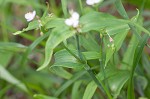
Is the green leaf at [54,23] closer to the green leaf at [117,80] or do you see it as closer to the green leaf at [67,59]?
the green leaf at [67,59]

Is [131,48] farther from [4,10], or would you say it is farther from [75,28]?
[4,10]

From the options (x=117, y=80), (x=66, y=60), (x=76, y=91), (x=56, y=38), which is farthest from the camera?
(x=76, y=91)

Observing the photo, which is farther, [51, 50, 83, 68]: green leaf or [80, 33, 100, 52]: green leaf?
[80, 33, 100, 52]: green leaf

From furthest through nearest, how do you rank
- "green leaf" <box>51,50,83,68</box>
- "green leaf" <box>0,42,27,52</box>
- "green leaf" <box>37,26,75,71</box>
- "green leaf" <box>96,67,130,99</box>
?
1. "green leaf" <box>0,42,27,52</box>
2. "green leaf" <box>96,67,130,99</box>
3. "green leaf" <box>51,50,83,68</box>
4. "green leaf" <box>37,26,75,71</box>

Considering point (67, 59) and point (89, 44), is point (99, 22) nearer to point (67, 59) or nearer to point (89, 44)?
point (67, 59)

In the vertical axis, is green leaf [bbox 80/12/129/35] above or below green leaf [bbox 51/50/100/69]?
above

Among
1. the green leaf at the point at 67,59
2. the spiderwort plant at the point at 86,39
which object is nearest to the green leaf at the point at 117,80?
the spiderwort plant at the point at 86,39

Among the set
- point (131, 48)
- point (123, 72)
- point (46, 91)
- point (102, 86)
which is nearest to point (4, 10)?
point (46, 91)

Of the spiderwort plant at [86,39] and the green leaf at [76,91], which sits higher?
the spiderwort plant at [86,39]

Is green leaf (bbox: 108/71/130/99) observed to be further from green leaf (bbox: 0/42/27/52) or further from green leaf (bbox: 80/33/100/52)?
green leaf (bbox: 0/42/27/52)

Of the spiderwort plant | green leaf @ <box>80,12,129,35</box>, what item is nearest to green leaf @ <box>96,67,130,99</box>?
the spiderwort plant

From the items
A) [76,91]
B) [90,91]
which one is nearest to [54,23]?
[90,91]
